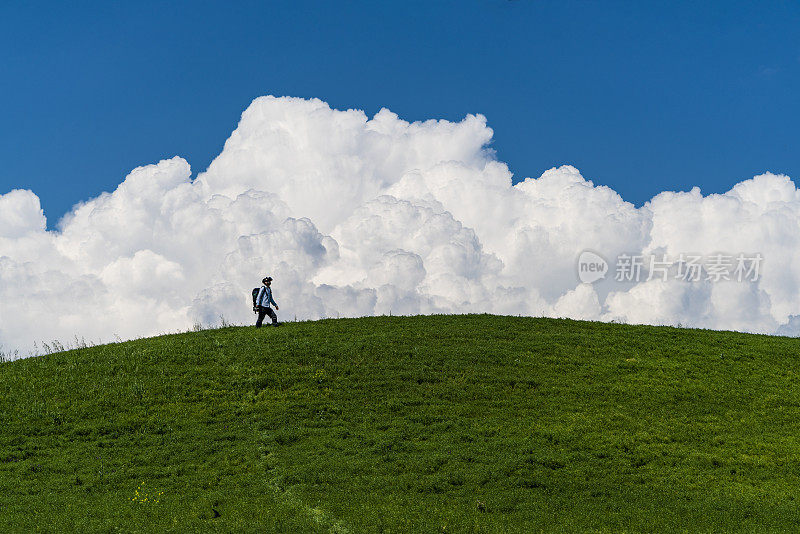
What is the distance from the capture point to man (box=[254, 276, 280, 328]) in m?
39.6

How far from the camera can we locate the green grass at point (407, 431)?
2070 centimetres

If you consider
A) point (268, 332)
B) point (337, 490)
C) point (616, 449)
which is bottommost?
point (337, 490)

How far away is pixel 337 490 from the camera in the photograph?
72.3 feet

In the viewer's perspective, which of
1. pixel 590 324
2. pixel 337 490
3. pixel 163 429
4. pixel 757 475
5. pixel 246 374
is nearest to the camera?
pixel 337 490

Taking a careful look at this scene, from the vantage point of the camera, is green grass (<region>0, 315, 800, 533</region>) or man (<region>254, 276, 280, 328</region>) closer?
green grass (<region>0, 315, 800, 533</region>)

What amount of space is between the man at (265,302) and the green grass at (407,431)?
126 cm

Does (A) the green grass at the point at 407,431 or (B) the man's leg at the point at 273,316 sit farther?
(B) the man's leg at the point at 273,316

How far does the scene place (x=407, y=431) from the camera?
1059 inches

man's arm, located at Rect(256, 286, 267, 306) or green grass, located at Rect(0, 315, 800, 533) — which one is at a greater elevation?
man's arm, located at Rect(256, 286, 267, 306)

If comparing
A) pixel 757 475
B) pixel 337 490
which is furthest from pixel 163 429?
pixel 757 475

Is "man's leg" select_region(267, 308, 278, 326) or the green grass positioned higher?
"man's leg" select_region(267, 308, 278, 326)

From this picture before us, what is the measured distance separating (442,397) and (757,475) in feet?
43.4

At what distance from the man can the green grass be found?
4.12 ft

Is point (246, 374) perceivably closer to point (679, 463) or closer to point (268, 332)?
point (268, 332)
